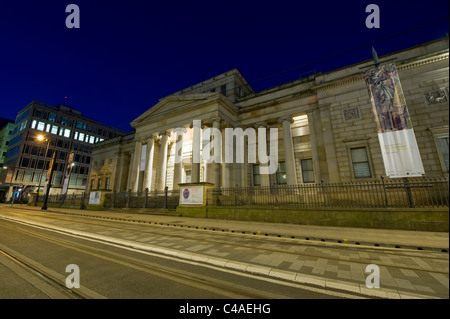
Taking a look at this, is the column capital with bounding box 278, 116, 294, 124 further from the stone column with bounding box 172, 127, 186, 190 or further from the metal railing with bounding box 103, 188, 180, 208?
the metal railing with bounding box 103, 188, 180, 208

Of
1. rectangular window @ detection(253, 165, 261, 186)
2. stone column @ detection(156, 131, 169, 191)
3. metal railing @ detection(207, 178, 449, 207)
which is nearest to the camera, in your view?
metal railing @ detection(207, 178, 449, 207)

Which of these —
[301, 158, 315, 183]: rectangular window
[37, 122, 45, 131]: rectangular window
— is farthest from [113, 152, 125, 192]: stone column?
[37, 122, 45, 131]: rectangular window

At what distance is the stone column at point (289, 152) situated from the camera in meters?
16.8

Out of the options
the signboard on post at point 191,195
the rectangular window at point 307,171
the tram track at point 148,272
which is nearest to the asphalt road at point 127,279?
the tram track at point 148,272

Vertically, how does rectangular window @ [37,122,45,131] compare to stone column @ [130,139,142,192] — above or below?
above

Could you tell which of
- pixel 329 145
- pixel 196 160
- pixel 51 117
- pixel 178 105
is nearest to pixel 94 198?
pixel 196 160

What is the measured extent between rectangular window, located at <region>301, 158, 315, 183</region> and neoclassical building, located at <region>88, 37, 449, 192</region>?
90 millimetres

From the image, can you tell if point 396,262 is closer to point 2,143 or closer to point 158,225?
point 158,225

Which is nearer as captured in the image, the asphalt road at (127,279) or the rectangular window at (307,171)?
the asphalt road at (127,279)

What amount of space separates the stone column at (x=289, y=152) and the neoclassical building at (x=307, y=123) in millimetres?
91

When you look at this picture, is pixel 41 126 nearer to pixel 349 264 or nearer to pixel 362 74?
pixel 362 74

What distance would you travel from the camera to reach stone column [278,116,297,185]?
659 inches

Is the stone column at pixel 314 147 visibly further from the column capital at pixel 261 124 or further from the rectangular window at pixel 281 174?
the column capital at pixel 261 124

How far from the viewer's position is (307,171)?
717 inches
